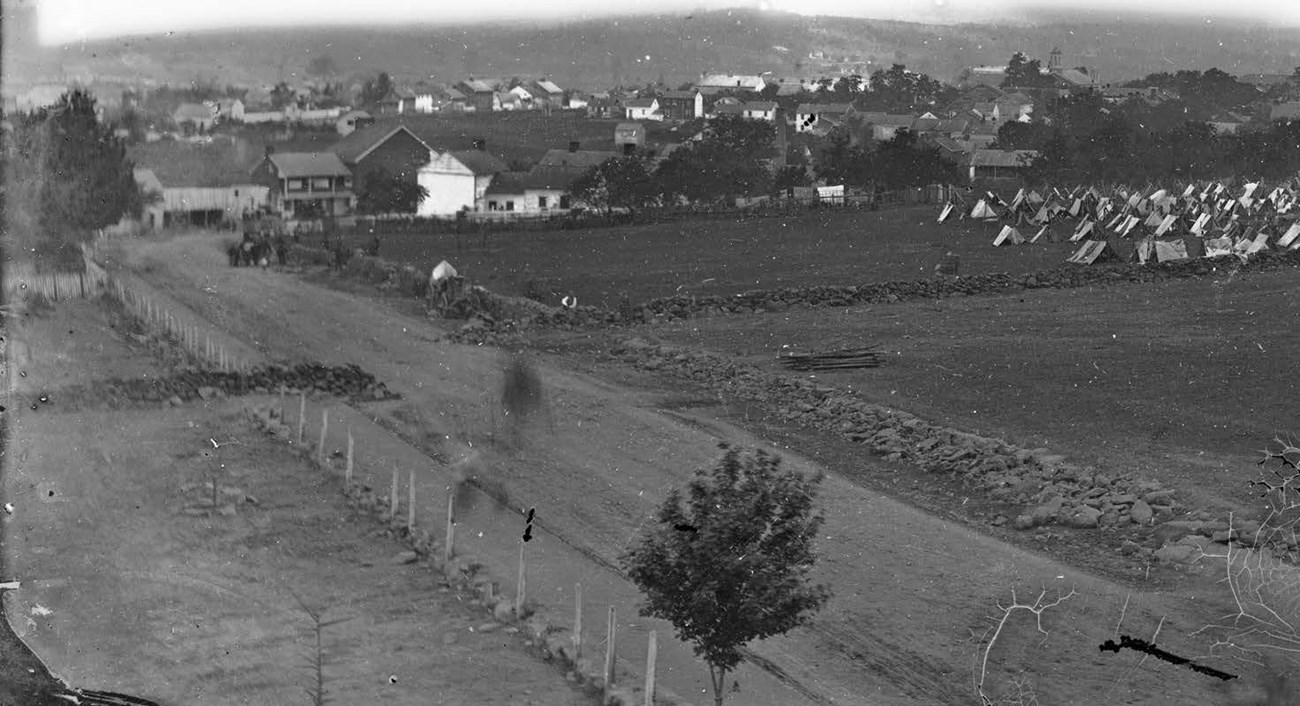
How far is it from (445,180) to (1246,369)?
15780 mm

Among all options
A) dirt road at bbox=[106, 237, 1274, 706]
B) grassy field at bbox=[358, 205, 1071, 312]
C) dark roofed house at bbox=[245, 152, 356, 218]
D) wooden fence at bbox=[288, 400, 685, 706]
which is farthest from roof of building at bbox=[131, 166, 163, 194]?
grassy field at bbox=[358, 205, 1071, 312]

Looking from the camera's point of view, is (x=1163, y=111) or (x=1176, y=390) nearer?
(x=1176, y=390)

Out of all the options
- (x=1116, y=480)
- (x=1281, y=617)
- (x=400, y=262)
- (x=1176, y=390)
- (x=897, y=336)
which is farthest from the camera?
(x=400, y=262)

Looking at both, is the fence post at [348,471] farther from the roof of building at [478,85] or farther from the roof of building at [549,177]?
the roof of building at [549,177]

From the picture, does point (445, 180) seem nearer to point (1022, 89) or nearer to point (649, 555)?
point (649, 555)

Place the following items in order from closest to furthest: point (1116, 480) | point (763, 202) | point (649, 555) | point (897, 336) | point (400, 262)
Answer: point (649, 555) < point (1116, 480) < point (897, 336) < point (400, 262) < point (763, 202)

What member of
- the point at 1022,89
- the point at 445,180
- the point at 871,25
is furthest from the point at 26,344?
the point at 1022,89

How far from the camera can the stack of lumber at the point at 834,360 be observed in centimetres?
1756

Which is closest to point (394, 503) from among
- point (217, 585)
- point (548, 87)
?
point (217, 585)

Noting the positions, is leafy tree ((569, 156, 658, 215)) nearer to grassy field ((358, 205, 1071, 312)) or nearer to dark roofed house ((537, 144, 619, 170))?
dark roofed house ((537, 144, 619, 170))

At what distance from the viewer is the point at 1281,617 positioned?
8664 mm

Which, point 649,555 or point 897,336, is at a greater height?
point 649,555

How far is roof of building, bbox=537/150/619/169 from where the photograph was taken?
36.0 m

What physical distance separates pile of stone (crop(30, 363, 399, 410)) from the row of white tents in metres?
15.5
